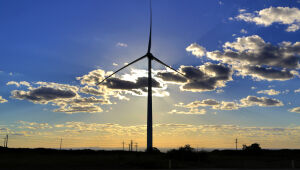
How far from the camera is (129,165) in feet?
218

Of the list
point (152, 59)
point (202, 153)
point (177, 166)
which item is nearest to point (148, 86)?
point (152, 59)

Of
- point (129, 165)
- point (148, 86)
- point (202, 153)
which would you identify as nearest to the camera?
point (129, 165)

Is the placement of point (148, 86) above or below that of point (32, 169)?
above

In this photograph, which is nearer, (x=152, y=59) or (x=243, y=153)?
(x=152, y=59)

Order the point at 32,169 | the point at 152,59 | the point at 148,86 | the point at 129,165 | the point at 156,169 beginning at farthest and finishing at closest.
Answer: the point at 152,59, the point at 148,86, the point at 129,165, the point at 156,169, the point at 32,169

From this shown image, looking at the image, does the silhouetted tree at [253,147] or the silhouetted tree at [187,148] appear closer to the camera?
the silhouetted tree at [187,148]

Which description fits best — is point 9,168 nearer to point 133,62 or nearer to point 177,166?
point 177,166

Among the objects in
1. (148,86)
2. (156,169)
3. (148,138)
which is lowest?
(156,169)

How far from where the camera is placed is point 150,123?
89312 millimetres

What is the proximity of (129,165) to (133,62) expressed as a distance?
44957 mm

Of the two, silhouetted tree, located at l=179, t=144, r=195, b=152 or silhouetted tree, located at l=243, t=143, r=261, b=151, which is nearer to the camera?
silhouetted tree, located at l=179, t=144, r=195, b=152

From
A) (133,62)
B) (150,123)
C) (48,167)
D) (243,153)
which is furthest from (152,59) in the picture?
(243,153)

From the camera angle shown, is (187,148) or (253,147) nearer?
(187,148)

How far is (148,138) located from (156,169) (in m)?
28.8
